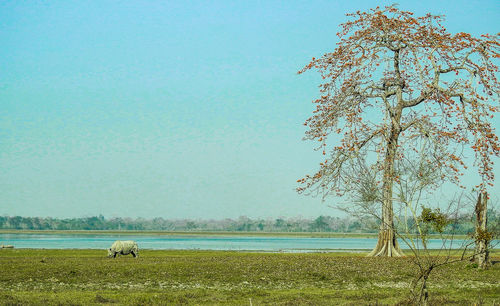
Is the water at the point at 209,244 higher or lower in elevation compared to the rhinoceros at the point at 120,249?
lower

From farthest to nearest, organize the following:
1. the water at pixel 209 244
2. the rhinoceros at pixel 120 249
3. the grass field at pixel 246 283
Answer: the water at pixel 209 244, the rhinoceros at pixel 120 249, the grass field at pixel 246 283

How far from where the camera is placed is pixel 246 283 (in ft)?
76.3

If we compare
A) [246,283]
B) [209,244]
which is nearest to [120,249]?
[246,283]

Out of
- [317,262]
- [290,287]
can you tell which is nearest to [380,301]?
[290,287]

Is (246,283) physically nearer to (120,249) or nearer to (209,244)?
(120,249)

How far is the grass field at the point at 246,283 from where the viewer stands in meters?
18.5

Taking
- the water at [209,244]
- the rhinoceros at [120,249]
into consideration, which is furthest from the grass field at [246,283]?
the rhinoceros at [120,249]

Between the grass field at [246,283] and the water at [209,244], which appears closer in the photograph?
the grass field at [246,283]

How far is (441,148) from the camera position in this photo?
3175 cm

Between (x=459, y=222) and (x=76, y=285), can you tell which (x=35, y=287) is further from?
(x=459, y=222)

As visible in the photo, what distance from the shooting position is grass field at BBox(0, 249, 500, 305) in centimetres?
1848

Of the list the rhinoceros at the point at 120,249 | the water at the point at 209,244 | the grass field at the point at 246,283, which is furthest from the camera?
the water at the point at 209,244

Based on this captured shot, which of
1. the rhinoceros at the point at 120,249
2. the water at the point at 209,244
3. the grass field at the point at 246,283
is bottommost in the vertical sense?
the water at the point at 209,244

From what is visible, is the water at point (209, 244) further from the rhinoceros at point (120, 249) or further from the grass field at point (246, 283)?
the rhinoceros at point (120, 249)
